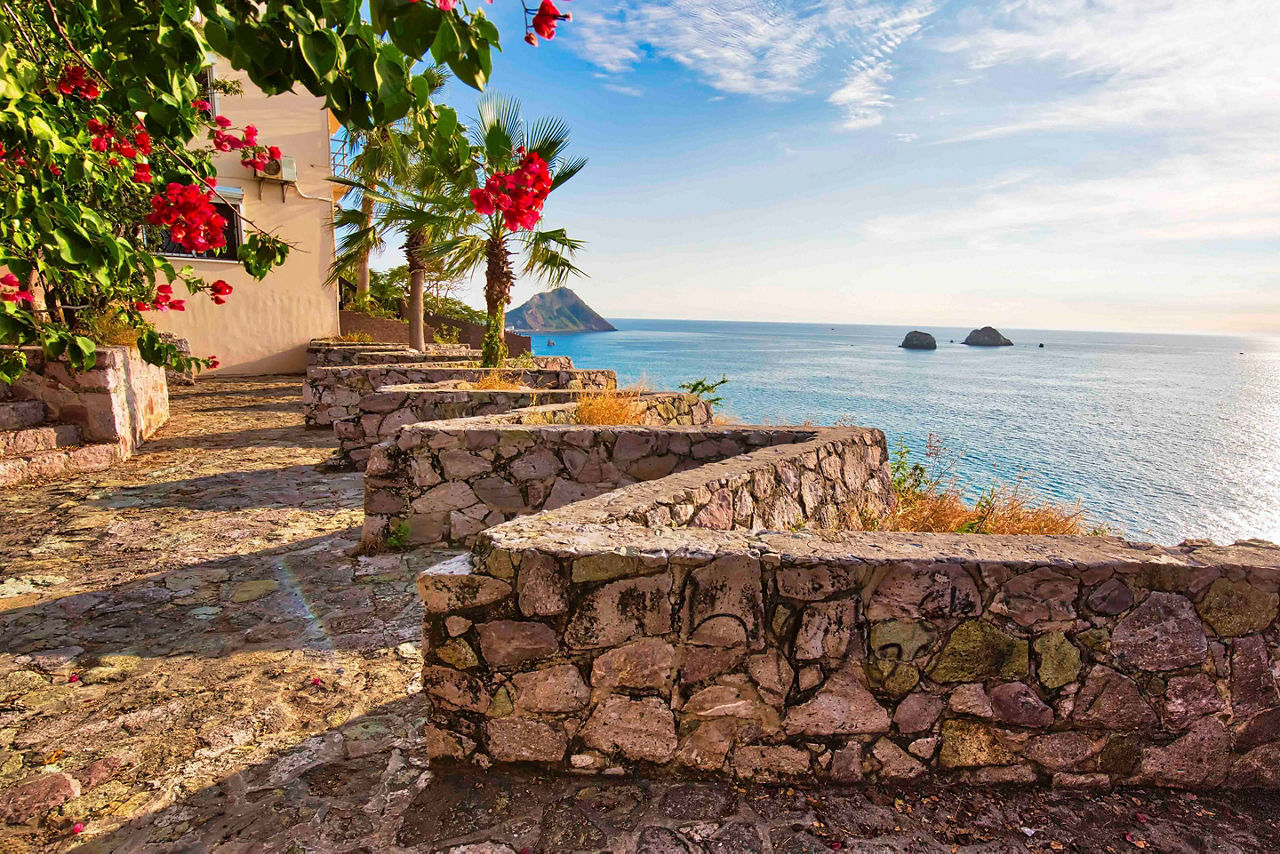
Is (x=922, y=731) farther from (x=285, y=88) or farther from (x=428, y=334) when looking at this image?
(x=428, y=334)

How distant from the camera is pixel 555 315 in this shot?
6289 inches

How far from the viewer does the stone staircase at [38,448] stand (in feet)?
20.9

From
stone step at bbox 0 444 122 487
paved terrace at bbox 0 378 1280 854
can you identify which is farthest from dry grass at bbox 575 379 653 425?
stone step at bbox 0 444 122 487

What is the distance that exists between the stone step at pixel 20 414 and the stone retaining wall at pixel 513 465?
5073 millimetres

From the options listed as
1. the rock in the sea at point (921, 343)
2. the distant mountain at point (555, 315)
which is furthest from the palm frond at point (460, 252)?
the distant mountain at point (555, 315)

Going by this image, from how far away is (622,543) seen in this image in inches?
94.8

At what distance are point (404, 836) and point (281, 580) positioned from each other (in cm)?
277

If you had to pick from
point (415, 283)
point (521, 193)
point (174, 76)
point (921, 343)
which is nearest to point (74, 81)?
point (174, 76)

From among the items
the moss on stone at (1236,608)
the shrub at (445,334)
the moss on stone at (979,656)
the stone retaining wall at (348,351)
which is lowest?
the moss on stone at (979,656)

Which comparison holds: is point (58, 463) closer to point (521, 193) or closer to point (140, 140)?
point (140, 140)

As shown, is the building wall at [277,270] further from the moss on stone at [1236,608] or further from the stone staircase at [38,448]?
the moss on stone at [1236,608]

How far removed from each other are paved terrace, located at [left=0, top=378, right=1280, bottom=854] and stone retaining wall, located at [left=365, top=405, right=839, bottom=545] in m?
0.57

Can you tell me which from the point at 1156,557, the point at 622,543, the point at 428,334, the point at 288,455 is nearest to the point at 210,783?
the point at 622,543

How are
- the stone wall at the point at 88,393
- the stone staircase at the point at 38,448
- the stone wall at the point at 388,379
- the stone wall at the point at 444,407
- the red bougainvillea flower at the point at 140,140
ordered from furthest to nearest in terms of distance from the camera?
the stone wall at the point at 388,379 → the stone wall at the point at 88,393 → the stone wall at the point at 444,407 → the stone staircase at the point at 38,448 → the red bougainvillea flower at the point at 140,140
